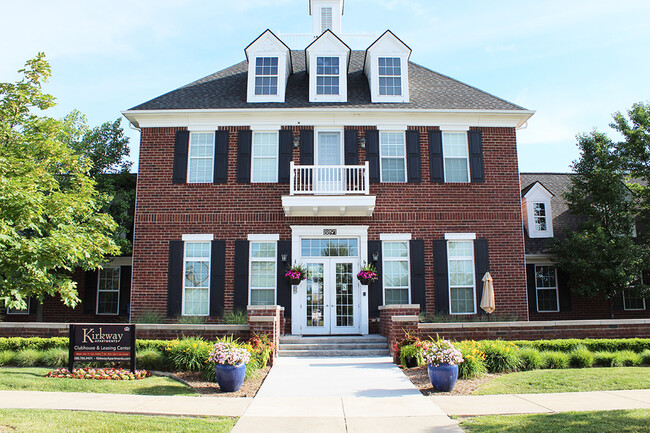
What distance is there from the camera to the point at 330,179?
15039 millimetres

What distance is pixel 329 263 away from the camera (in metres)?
14.9

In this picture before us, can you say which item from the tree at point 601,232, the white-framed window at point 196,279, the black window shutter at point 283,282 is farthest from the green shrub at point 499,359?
the white-framed window at point 196,279

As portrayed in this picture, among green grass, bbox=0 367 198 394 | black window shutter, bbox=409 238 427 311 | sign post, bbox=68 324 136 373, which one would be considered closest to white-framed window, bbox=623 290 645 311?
black window shutter, bbox=409 238 427 311

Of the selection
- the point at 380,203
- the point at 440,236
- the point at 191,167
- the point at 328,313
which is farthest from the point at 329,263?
the point at 191,167

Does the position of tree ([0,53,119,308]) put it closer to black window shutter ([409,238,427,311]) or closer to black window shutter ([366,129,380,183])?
black window shutter ([366,129,380,183])

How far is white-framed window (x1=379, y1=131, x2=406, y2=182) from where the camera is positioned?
1556 centimetres

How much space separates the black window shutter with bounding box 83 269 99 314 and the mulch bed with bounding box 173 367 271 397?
8.58 m

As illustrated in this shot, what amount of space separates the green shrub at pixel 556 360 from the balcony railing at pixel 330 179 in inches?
251

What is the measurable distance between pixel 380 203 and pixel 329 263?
7.97 feet

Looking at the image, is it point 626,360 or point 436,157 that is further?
point 436,157

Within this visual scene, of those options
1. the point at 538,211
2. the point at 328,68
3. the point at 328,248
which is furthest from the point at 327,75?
the point at 538,211

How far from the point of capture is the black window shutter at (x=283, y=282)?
47.9ft

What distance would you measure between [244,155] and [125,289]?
6881 mm

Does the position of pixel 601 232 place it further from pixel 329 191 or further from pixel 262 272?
pixel 262 272
